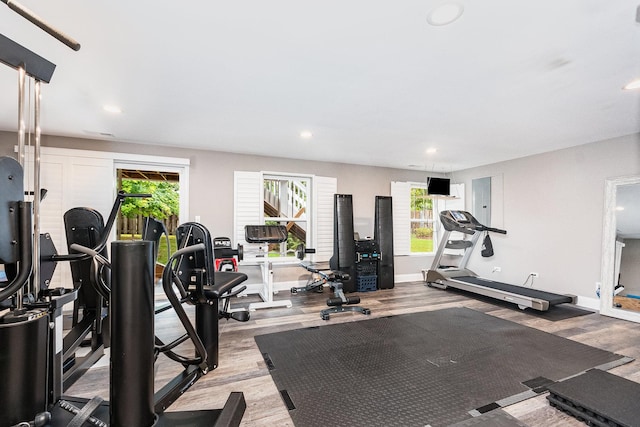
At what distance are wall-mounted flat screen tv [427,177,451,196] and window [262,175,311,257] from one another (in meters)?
2.27

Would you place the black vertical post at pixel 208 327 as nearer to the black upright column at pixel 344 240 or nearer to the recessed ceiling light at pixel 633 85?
the black upright column at pixel 344 240

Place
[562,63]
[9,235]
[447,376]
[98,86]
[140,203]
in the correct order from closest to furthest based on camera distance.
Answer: [9,235] < [562,63] < [447,376] < [98,86] < [140,203]

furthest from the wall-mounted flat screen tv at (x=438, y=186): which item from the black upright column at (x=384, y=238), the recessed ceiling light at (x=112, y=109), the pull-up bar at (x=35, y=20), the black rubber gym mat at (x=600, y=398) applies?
the pull-up bar at (x=35, y=20)

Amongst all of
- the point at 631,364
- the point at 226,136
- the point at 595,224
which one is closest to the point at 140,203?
the point at 226,136

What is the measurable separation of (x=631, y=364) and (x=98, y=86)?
16.6 feet

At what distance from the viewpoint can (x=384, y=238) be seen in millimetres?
5516

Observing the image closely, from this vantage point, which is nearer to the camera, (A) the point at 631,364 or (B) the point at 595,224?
(A) the point at 631,364

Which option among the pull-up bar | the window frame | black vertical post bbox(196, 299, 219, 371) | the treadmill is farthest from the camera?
the window frame

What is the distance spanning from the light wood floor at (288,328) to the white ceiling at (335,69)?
2348 millimetres

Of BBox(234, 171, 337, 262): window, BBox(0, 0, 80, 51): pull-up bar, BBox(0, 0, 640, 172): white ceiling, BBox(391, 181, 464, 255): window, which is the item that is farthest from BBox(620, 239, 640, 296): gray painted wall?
BBox(0, 0, 80, 51): pull-up bar

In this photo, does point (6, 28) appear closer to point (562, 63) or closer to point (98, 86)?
point (98, 86)

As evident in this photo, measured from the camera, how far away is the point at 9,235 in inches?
47.0

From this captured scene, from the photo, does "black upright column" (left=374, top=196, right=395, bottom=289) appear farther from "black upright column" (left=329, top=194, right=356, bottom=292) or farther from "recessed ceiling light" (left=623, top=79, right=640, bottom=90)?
"recessed ceiling light" (left=623, top=79, right=640, bottom=90)

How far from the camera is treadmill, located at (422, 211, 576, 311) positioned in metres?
4.04
